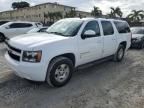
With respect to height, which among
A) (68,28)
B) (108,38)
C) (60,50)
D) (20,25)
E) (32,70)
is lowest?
(32,70)

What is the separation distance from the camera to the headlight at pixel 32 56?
13.9ft

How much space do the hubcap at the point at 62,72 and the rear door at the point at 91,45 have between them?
620mm

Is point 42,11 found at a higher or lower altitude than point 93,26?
higher

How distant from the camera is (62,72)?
16.1 feet

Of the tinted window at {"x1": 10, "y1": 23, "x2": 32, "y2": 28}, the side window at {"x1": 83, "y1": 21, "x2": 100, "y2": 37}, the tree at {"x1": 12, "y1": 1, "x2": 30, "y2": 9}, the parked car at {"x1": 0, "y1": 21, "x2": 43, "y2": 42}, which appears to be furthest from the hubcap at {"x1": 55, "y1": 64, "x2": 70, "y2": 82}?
the tree at {"x1": 12, "y1": 1, "x2": 30, "y2": 9}

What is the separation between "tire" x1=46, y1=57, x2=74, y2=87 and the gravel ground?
7.2 inches

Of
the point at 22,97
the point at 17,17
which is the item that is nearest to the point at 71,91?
the point at 22,97

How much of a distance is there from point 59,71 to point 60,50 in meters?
0.57

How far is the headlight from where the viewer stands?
4.24 meters

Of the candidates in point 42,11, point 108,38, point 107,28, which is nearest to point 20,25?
point 107,28

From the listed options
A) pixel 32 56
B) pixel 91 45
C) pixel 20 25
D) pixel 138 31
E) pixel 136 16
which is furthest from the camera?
pixel 136 16

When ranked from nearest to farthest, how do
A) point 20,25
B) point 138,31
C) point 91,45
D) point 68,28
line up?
1. point 68,28
2. point 91,45
3. point 138,31
4. point 20,25

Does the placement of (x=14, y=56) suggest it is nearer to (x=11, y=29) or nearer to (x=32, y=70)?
(x=32, y=70)

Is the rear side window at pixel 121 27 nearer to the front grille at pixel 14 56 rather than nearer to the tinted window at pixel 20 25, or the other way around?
the front grille at pixel 14 56
